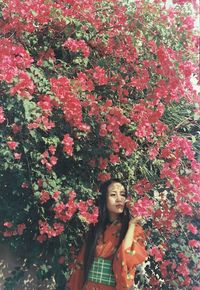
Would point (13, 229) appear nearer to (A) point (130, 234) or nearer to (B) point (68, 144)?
(B) point (68, 144)

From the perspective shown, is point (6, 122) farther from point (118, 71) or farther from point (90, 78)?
point (118, 71)

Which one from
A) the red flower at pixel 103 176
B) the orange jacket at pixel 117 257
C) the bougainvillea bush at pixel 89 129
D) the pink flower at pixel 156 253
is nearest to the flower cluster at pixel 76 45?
the bougainvillea bush at pixel 89 129

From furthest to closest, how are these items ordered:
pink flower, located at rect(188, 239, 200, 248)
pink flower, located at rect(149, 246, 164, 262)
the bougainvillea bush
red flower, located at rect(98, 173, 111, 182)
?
pink flower, located at rect(188, 239, 200, 248)
pink flower, located at rect(149, 246, 164, 262)
red flower, located at rect(98, 173, 111, 182)
the bougainvillea bush

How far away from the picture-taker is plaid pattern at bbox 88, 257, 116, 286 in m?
2.82

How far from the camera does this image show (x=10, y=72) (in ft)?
9.27

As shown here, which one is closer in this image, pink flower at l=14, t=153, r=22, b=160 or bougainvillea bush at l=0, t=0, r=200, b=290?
pink flower at l=14, t=153, r=22, b=160

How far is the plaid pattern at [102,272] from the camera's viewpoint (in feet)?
9.24

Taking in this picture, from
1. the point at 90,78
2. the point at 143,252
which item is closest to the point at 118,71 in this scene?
the point at 90,78

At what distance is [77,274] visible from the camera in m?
3.06

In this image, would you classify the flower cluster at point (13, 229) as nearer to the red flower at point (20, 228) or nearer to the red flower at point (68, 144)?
the red flower at point (20, 228)

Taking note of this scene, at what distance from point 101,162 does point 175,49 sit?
1.22 m

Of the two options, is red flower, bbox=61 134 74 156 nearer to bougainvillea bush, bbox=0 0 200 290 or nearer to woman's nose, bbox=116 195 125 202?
bougainvillea bush, bbox=0 0 200 290

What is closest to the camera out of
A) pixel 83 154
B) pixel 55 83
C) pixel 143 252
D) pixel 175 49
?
pixel 143 252

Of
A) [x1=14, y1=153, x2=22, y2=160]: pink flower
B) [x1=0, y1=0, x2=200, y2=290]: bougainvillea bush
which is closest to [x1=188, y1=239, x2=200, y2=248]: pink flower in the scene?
[x1=0, y1=0, x2=200, y2=290]: bougainvillea bush
